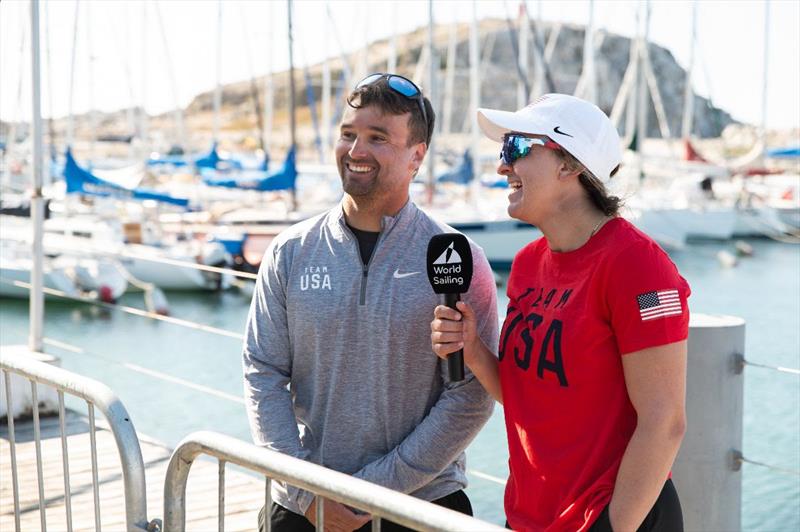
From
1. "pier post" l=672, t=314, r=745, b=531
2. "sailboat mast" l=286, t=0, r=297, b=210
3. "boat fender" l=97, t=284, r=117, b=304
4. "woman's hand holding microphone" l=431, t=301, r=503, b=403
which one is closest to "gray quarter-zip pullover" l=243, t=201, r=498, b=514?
"woman's hand holding microphone" l=431, t=301, r=503, b=403

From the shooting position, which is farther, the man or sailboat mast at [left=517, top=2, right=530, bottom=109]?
sailboat mast at [left=517, top=2, right=530, bottom=109]

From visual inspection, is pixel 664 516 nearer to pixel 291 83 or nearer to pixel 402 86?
pixel 402 86

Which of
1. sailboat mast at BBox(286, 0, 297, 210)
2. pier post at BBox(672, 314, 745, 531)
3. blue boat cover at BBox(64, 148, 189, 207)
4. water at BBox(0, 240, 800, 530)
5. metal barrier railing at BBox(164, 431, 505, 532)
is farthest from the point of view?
sailboat mast at BBox(286, 0, 297, 210)

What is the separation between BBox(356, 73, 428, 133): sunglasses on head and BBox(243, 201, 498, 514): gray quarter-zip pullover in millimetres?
279

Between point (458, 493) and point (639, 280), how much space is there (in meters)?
0.93

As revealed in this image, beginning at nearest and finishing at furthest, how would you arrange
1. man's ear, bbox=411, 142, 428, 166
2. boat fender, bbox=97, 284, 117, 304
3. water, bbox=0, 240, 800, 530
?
man's ear, bbox=411, 142, 428, 166, water, bbox=0, 240, 800, 530, boat fender, bbox=97, 284, 117, 304

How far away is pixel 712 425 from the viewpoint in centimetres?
345

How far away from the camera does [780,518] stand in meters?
8.46

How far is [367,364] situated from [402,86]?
2.31ft

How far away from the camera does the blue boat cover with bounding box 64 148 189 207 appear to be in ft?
77.2

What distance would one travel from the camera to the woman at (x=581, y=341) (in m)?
2.10

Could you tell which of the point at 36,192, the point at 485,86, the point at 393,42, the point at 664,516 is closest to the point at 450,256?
the point at 664,516

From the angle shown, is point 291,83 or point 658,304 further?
point 291,83

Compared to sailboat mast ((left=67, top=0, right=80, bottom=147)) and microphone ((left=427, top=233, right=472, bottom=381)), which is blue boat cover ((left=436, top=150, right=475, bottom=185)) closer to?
sailboat mast ((left=67, top=0, right=80, bottom=147))
